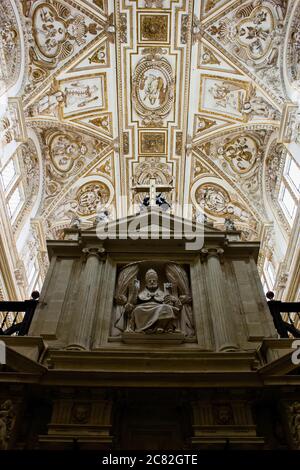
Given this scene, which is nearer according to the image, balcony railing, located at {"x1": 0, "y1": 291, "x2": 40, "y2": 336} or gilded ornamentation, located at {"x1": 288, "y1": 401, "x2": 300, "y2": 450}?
gilded ornamentation, located at {"x1": 288, "y1": 401, "x2": 300, "y2": 450}

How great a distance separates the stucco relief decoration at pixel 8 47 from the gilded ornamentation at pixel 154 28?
17.7 ft

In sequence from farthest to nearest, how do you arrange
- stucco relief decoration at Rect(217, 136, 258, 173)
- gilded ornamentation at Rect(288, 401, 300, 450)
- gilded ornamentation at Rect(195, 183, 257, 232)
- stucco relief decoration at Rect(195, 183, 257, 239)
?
gilded ornamentation at Rect(195, 183, 257, 232) → stucco relief decoration at Rect(195, 183, 257, 239) → stucco relief decoration at Rect(217, 136, 258, 173) → gilded ornamentation at Rect(288, 401, 300, 450)

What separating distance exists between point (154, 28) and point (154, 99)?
3.01m

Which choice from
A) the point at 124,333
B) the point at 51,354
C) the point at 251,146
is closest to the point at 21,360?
the point at 51,354

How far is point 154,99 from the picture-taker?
19.4 meters

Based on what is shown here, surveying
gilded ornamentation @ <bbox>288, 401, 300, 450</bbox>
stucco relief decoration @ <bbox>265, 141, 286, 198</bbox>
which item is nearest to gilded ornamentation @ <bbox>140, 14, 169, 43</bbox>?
stucco relief decoration @ <bbox>265, 141, 286, 198</bbox>

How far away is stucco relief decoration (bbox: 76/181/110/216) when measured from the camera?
20.7 meters

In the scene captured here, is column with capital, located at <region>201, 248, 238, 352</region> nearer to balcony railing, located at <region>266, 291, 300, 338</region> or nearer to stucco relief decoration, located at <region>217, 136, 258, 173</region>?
balcony railing, located at <region>266, 291, 300, 338</region>

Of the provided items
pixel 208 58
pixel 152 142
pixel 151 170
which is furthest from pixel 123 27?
pixel 151 170

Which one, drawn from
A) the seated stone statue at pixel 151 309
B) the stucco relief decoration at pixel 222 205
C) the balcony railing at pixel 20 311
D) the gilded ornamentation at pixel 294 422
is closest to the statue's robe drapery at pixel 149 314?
the seated stone statue at pixel 151 309

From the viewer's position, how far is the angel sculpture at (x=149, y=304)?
6.07 meters

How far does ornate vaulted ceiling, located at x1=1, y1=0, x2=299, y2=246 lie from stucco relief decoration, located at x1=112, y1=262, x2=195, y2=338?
11.5 metres

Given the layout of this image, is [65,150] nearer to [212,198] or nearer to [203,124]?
[203,124]

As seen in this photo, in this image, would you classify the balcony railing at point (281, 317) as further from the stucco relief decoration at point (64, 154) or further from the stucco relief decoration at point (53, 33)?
the stucco relief decoration at point (64, 154)
